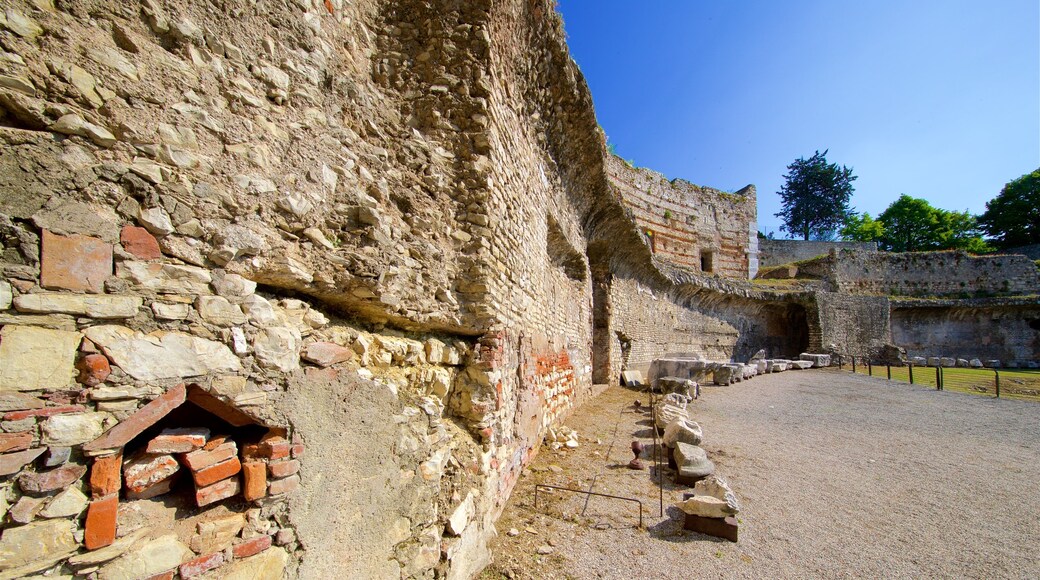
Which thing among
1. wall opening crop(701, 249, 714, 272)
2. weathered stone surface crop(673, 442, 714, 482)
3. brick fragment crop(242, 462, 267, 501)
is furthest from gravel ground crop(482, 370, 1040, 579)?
wall opening crop(701, 249, 714, 272)

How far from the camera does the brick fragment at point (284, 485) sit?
182 cm

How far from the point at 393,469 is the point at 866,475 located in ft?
17.7

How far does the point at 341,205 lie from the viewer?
7.75ft

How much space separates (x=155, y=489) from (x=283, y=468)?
427 mm

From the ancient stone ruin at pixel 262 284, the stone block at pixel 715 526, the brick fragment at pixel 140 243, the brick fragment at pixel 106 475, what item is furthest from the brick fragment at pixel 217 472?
the stone block at pixel 715 526

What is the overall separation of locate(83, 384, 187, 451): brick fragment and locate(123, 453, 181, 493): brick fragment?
86mm

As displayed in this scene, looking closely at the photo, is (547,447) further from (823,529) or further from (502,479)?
(823,529)

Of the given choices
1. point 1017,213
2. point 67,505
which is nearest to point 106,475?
point 67,505

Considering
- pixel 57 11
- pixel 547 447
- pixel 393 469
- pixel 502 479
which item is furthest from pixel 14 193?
pixel 547 447

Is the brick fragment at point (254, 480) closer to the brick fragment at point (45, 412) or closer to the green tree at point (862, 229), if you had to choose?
the brick fragment at point (45, 412)

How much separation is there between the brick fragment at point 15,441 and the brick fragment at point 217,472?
0.49m

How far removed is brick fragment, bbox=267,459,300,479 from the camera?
5.95 feet

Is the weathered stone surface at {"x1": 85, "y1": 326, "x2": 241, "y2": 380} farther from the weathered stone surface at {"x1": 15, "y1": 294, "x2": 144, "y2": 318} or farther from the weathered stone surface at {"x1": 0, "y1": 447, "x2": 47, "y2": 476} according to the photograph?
the weathered stone surface at {"x1": 0, "y1": 447, "x2": 47, "y2": 476}

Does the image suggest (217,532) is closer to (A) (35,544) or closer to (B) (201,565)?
(B) (201,565)
